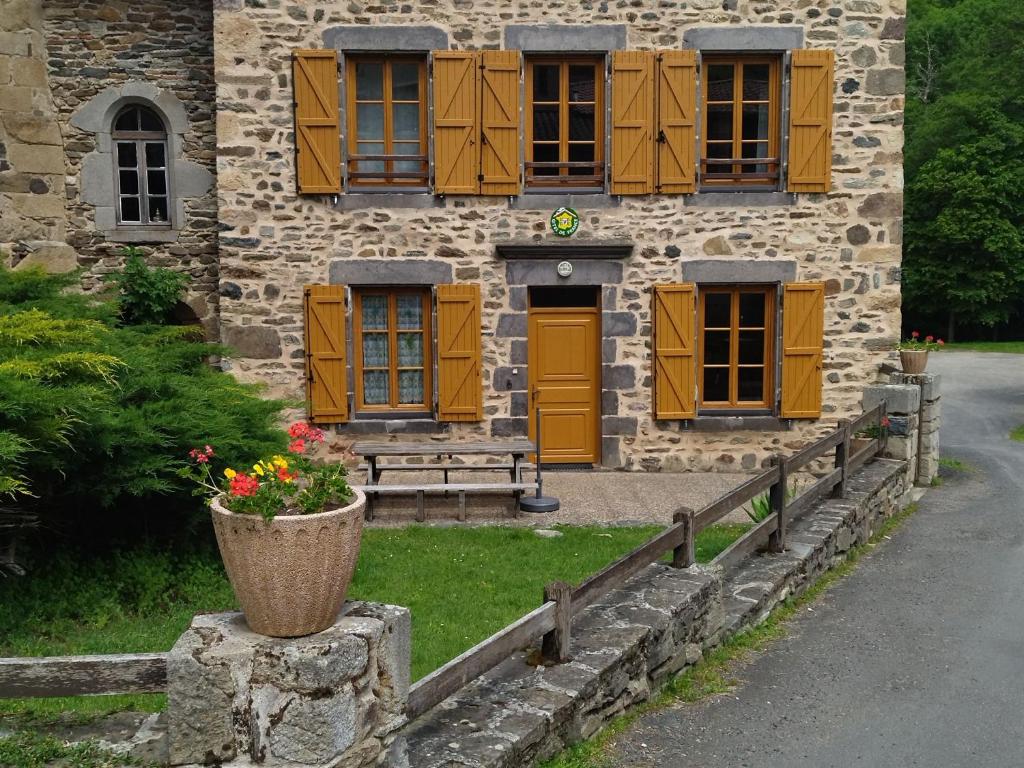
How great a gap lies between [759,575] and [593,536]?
1792mm

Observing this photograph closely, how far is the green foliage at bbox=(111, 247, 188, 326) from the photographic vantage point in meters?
10.6

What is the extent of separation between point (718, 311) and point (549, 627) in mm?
7183

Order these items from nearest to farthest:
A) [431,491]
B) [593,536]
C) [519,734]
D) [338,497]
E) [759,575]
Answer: [338,497] → [519,734] → [759,575] → [593,536] → [431,491]

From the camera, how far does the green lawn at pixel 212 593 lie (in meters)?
5.32

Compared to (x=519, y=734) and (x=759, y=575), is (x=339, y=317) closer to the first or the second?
(x=759, y=575)

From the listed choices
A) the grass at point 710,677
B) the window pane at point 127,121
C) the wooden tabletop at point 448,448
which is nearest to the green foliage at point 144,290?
the window pane at point 127,121

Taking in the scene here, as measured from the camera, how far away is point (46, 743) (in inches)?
124

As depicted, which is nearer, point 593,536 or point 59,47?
point 593,536

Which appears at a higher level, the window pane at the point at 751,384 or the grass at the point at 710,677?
the window pane at the point at 751,384

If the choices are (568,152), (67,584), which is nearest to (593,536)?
(67,584)

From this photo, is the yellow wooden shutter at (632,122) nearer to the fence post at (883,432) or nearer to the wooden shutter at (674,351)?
the wooden shutter at (674,351)

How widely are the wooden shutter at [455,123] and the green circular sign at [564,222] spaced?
945 mm

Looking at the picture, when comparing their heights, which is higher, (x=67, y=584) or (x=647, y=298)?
(x=647, y=298)

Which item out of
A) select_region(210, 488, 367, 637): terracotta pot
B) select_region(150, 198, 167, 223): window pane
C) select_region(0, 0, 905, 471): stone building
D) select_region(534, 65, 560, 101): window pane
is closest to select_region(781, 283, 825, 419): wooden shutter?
select_region(0, 0, 905, 471): stone building
